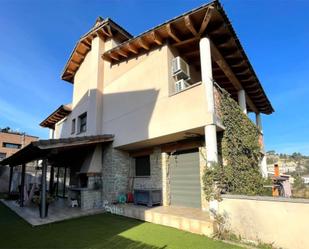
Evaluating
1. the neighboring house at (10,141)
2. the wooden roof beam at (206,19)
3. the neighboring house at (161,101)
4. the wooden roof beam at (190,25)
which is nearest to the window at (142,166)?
the neighboring house at (161,101)

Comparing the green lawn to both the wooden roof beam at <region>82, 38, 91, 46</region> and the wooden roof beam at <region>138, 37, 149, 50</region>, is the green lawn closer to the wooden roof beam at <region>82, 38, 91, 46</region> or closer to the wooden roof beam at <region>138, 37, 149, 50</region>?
the wooden roof beam at <region>138, 37, 149, 50</region>

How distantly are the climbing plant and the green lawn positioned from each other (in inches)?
69.8

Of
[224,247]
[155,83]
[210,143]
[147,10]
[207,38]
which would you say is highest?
[147,10]

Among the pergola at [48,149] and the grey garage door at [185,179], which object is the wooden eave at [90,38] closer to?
the pergola at [48,149]

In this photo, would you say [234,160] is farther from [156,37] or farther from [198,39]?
[156,37]

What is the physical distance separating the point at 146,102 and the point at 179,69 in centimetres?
229

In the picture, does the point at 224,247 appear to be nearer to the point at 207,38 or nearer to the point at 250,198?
the point at 250,198

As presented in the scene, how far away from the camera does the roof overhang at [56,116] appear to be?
60.5ft

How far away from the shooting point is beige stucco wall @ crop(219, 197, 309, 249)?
575cm

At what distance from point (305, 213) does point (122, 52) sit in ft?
36.7

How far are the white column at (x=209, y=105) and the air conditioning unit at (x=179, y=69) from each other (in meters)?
1.34

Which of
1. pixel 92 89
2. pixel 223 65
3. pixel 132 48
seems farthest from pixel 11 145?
pixel 223 65

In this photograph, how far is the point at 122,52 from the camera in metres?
13.0

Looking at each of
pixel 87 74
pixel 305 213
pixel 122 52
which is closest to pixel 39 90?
pixel 87 74
